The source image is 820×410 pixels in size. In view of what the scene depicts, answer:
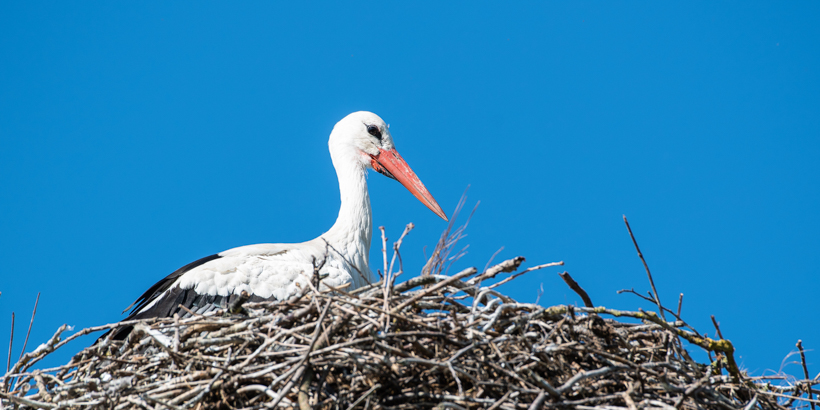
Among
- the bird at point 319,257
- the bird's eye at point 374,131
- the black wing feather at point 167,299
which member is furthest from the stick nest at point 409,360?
the bird's eye at point 374,131

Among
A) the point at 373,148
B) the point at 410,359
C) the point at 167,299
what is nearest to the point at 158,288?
the point at 167,299

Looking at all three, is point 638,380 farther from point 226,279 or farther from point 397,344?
point 226,279

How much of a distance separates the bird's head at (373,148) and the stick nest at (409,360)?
2.43 meters

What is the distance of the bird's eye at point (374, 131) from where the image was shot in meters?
4.89

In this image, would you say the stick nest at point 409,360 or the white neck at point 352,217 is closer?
the stick nest at point 409,360

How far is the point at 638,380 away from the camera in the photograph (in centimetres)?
232

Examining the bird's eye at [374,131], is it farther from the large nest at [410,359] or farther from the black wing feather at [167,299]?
the large nest at [410,359]

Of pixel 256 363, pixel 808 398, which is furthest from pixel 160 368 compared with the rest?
pixel 808 398

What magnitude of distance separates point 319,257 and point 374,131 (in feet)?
3.91

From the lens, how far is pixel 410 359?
207 centimetres

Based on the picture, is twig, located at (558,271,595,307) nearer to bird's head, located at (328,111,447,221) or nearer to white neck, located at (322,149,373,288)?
white neck, located at (322,149,373,288)

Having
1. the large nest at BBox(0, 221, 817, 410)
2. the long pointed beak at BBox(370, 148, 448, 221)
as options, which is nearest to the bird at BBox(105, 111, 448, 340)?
the long pointed beak at BBox(370, 148, 448, 221)

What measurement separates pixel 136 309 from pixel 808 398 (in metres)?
3.09

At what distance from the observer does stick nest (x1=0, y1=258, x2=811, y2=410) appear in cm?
Result: 211
